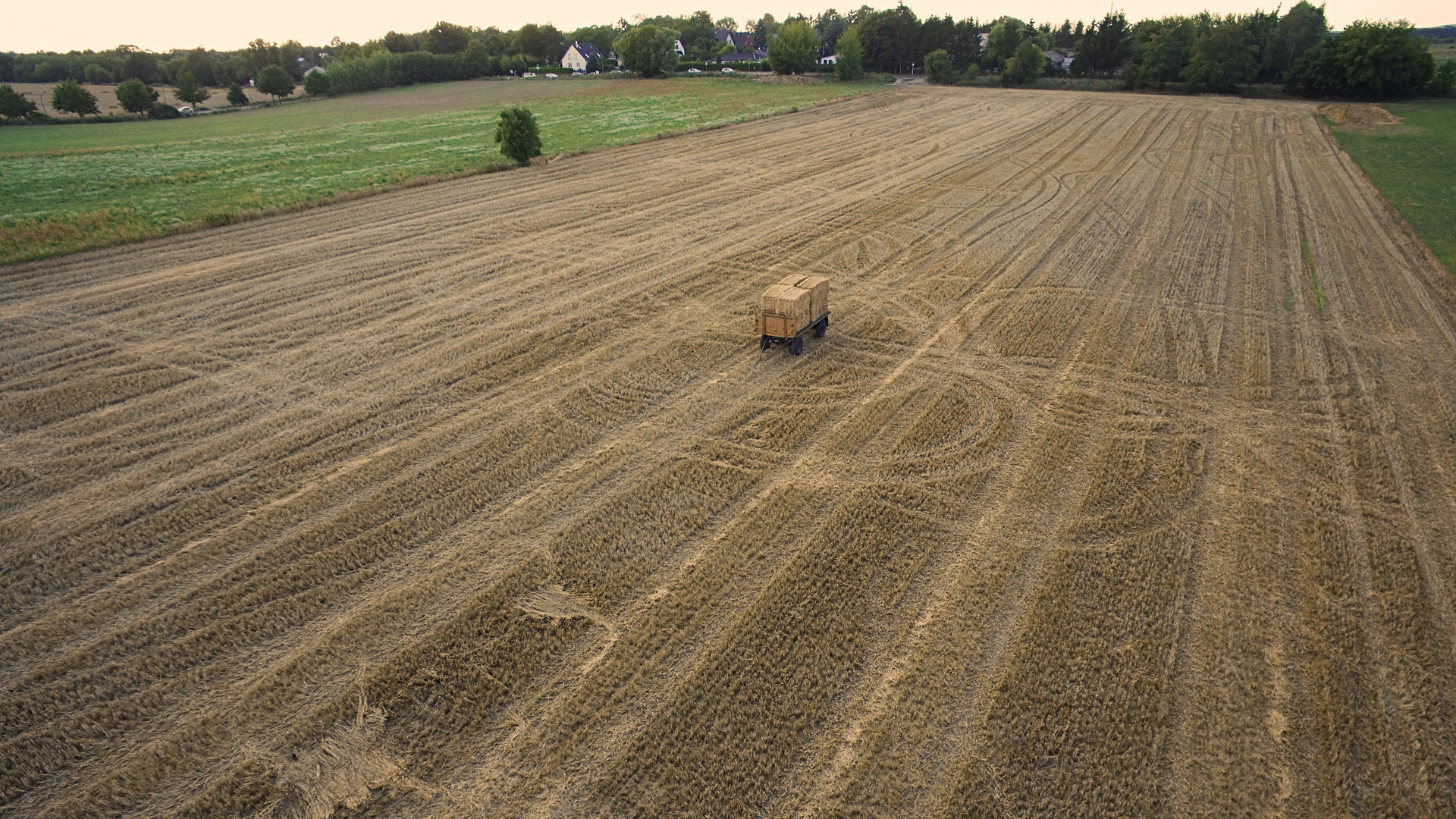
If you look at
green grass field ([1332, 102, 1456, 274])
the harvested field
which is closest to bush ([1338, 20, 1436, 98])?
green grass field ([1332, 102, 1456, 274])

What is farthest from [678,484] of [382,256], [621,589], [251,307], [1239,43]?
[1239,43]

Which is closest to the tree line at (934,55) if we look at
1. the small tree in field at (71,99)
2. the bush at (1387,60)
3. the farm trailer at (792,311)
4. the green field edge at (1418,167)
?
the bush at (1387,60)

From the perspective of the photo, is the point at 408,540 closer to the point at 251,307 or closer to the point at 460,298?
the point at 460,298

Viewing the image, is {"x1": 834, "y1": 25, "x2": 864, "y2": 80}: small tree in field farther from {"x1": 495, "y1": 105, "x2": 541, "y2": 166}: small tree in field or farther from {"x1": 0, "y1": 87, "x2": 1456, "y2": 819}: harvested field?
{"x1": 0, "y1": 87, "x2": 1456, "y2": 819}: harvested field

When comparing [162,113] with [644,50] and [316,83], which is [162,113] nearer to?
[316,83]

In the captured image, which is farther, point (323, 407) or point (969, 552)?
point (323, 407)

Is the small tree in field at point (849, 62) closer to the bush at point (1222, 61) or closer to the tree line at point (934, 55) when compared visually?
the tree line at point (934, 55)
